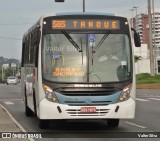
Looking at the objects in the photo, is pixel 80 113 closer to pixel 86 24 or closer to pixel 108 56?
pixel 108 56

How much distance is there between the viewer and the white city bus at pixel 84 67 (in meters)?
12.5

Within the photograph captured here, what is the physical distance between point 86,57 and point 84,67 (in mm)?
271

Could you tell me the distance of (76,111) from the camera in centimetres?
1245

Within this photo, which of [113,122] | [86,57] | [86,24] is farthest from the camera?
[113,122]

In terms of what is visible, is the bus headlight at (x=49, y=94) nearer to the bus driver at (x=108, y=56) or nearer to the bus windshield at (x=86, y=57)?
the bus windshield at (x=86, y=57)

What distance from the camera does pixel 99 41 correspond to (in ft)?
43.0

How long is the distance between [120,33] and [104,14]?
2.34ft

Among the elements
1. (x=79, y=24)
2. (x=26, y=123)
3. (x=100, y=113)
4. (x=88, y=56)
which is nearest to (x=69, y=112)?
(x=100, y=113)

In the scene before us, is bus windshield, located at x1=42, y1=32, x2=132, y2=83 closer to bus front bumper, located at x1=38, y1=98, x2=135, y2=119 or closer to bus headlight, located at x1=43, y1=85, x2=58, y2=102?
bus headlight, located at x1=43, y1=85, x2=58, y2=102

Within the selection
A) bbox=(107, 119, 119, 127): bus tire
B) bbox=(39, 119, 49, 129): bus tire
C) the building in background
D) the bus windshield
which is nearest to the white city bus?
the bus windshield

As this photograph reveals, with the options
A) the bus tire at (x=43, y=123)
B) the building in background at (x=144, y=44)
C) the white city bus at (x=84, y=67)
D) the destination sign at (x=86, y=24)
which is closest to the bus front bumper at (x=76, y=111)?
the white city bus at (x=84, y=67)

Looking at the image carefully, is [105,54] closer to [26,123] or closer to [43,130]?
[43,130]

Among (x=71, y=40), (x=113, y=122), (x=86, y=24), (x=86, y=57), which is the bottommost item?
(x=113, y=122)

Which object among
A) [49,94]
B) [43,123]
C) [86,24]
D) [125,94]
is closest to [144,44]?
[43,123]
